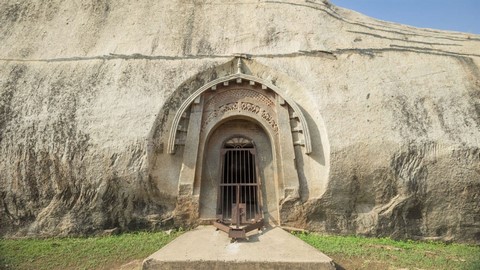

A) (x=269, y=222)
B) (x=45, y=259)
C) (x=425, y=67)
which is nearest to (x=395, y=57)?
(x=425, y=67)

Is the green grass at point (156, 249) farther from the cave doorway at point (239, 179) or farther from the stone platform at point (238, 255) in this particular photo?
the cave doorway at point (239, 179)

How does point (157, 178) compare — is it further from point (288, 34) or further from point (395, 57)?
point (395, 57)

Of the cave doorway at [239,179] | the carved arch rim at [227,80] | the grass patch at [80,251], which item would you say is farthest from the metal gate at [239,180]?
the grass patch at [80,251]

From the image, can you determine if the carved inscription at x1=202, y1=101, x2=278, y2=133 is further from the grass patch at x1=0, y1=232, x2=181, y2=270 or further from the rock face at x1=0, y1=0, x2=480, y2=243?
the grass patch at x1=0, y1=232, x2=181, y2=270

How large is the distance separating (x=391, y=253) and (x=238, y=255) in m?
3.44

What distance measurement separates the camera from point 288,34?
10297 millimetres

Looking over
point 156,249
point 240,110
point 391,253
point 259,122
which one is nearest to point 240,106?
point 240,110

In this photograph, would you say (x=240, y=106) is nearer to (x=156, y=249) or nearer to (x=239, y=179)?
(x=239, y=179)

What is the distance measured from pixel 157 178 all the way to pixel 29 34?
6.94m

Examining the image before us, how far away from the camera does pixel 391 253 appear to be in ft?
22.8

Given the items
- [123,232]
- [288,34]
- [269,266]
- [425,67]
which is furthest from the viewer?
[288,34]

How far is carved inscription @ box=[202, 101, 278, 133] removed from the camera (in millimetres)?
8766

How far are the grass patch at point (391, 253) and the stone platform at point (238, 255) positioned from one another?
945mm

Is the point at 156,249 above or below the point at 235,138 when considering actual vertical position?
below
